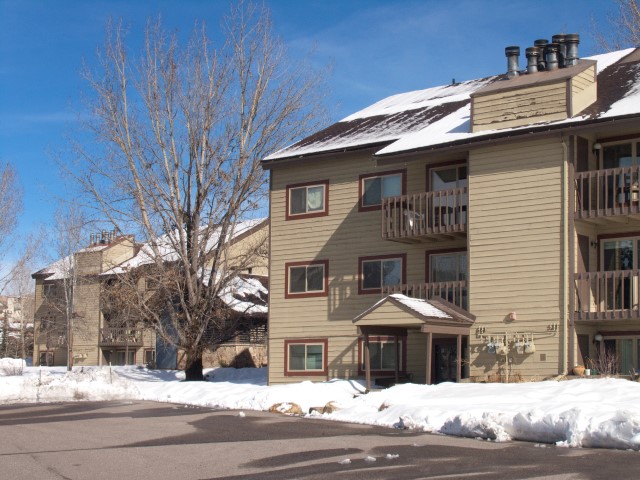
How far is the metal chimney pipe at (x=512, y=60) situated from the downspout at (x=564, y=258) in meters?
4.78

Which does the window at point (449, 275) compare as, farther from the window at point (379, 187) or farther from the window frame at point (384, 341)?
the window at point (379, 187)

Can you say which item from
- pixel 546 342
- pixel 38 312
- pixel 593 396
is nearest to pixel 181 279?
pixel 546 342

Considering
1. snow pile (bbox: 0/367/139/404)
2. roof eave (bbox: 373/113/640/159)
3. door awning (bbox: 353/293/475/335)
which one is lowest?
snow pile (bbox: 0/367/139/404)

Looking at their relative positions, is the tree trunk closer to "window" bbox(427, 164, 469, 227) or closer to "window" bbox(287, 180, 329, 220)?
"window" bbox(287, 180, 329, 220)

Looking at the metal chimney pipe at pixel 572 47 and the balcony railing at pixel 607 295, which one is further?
the metal chimney pipe at pixel 572 47

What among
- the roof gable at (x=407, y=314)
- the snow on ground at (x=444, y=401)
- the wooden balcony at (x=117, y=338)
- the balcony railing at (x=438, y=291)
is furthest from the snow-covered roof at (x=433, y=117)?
the wooden balcony at (x=117, y=338)

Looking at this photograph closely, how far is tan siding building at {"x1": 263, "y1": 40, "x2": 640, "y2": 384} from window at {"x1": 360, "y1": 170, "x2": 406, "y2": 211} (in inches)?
1.9

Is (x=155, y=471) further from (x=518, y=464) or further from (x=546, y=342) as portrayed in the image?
(x=546, y=342)

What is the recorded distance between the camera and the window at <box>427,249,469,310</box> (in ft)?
91.0

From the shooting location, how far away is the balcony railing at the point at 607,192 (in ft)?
81.0

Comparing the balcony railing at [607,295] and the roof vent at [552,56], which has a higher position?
the roof vent at [552,56]

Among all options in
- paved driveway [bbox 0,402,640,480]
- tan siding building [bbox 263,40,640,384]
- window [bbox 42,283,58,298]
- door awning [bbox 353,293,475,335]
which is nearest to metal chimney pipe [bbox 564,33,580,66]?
tan siding building [bbox 263,40,640,384]

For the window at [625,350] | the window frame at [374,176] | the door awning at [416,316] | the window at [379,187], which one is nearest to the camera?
the door awning at [416,316]

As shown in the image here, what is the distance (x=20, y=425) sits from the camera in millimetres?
20062
